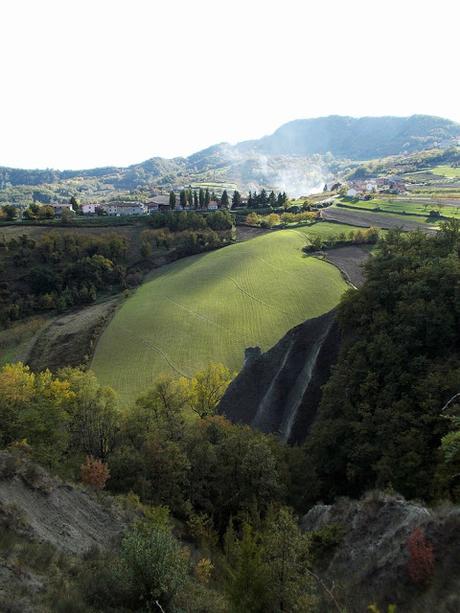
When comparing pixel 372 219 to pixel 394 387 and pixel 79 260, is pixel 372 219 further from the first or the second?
pixel 394 387

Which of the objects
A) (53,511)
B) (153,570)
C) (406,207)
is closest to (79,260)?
(53,511)

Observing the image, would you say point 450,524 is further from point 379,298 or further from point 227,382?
point 227,382

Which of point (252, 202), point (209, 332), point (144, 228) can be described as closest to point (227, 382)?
point (209, 332)

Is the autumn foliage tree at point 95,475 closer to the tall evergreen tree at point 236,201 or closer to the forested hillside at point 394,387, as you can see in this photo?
the forested hillside at point 394,387

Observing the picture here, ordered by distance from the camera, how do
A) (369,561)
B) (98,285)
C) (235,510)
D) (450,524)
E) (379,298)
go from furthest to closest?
(98,285) → (379,298) → (235,510) → (369,561) → (450,524)

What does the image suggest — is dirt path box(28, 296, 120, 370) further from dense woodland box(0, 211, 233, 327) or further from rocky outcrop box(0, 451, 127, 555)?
rocky outcrop box(0, 451, 127, 555)

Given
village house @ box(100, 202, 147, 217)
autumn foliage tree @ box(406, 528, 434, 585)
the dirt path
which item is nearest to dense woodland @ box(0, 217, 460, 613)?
autumn foliage tree @ box(406, 528, 434, 585)
